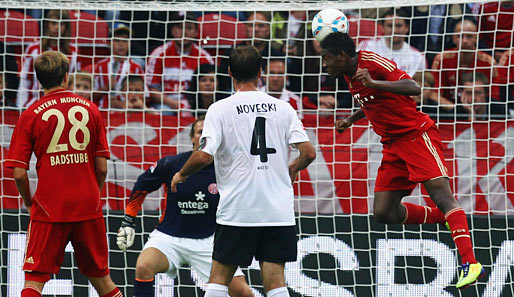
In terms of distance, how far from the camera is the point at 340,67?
18.4ft

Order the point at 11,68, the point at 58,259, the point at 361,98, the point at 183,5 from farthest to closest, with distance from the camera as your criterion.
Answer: the point at 11,68 < the point at 183,5 < the point at 361,98 < the point at 58,259

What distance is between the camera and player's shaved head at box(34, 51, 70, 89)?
17.4 ft

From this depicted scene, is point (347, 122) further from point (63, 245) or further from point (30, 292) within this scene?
point (30, 292)

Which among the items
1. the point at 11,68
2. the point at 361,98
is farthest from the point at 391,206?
the point at 11,68

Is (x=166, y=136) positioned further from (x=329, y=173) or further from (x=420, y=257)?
(x=420, y=257)

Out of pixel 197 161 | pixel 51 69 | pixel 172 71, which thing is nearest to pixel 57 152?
pixel 51 69

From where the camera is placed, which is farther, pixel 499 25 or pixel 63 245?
pixel 499 25

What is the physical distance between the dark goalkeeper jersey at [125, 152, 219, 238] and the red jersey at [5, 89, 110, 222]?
112 cm

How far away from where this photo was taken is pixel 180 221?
643cm

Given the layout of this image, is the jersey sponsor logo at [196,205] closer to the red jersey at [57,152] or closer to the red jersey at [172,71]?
the red jersey at [57,152]

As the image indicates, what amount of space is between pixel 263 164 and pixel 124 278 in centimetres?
327

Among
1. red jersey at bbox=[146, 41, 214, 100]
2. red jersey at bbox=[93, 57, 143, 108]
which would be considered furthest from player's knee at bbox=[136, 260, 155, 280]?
red jersey at bbox=[93, 57, 143, 108]

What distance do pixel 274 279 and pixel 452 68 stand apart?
14.4 ft

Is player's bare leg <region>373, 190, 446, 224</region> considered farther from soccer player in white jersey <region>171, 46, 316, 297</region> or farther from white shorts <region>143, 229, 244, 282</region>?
soccer player in white jersey <region>171, 46, 316, 297</region>
